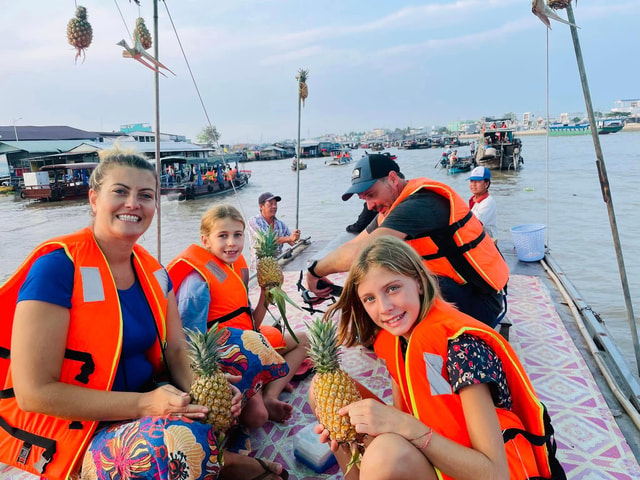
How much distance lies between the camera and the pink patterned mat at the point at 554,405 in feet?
7.67

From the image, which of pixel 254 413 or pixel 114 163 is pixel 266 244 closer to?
pixel 254 413

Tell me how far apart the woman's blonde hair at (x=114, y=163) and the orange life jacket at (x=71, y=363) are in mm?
272

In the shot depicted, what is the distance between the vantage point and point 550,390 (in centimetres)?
307

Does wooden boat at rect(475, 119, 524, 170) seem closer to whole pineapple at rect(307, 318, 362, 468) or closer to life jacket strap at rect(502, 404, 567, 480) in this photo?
life jacket strap at rect(502, 404, 567, 480)

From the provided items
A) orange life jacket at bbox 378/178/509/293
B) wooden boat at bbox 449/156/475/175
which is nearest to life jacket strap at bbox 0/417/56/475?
orange life jacket at bbox 378/178/509/293

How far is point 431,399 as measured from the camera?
158cm

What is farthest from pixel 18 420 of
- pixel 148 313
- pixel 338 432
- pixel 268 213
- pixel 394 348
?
pixel 268 213

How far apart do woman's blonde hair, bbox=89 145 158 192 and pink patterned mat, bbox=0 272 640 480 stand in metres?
1.76

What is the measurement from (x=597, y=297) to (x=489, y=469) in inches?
257

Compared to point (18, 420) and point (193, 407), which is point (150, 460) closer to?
point (193, 407)

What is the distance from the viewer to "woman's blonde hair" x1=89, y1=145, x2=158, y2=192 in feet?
6.37

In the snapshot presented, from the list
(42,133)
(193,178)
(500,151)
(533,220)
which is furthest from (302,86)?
(42,133)

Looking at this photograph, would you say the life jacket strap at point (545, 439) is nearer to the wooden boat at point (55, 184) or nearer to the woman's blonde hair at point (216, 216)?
the woman's blonde hair at point (216, 216)

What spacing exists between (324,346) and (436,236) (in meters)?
1.35
